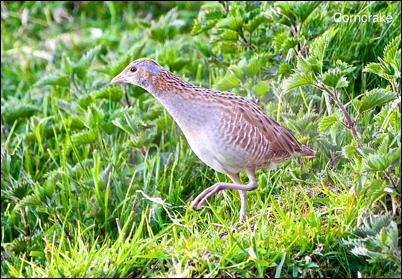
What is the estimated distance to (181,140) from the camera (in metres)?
6.37

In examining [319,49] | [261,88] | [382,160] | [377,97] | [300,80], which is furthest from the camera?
[261,88]

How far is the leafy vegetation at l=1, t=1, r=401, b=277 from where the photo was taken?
436cm

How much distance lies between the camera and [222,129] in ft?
15.7

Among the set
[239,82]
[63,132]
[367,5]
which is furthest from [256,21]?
[63,132]

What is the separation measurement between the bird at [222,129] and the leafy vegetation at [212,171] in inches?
8.8

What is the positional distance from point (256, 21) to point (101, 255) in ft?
8.13

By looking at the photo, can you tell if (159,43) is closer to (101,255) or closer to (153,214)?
(153,214)

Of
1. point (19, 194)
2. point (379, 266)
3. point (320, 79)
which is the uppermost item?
point (320, 79)

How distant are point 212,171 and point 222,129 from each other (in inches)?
55.3

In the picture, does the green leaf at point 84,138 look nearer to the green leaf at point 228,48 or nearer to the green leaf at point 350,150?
the green leaf at point 228,48

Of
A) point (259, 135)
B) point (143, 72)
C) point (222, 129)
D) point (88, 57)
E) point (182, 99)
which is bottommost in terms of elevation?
point (88, 57)

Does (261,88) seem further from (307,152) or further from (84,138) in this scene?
(84,138)

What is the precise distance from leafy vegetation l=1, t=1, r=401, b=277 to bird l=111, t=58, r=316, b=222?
0.22 meters

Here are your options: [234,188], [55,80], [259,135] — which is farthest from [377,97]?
[55,80]
